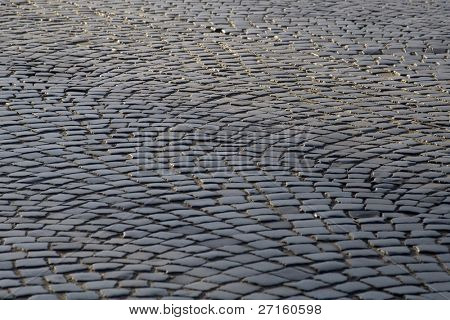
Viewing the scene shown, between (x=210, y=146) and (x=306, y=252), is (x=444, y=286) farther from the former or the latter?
(x=210, y=146)

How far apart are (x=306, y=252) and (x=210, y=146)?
6.89 ft

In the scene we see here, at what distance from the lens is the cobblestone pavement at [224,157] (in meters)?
5.64

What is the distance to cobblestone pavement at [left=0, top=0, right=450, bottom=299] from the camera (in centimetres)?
564

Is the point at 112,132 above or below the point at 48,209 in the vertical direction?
above

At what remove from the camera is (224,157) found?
24.7 feet

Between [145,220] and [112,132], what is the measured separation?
6.43ft

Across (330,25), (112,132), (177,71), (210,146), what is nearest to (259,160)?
(210,146)

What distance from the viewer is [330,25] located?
1205cm

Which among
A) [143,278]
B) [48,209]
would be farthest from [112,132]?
[143,278]

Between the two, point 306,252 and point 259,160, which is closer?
point 306,252
